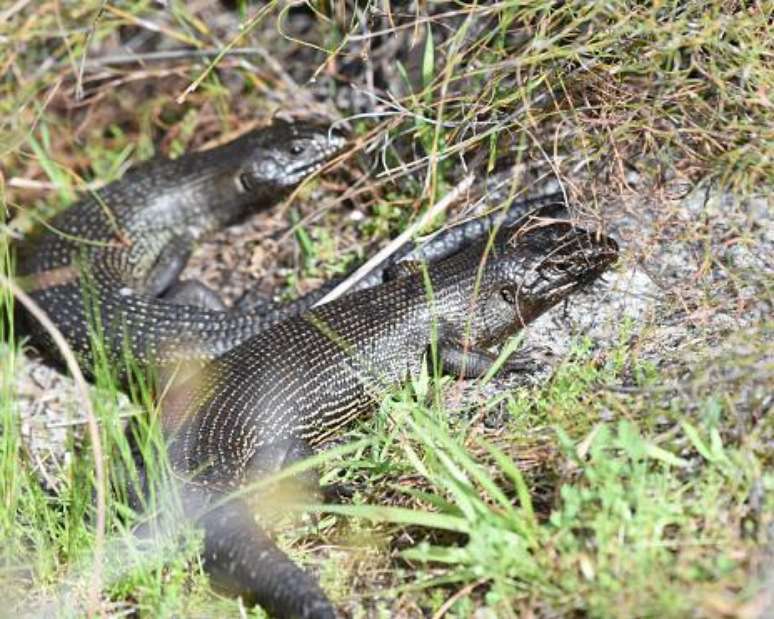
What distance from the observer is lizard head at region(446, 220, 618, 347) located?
18.2 feet

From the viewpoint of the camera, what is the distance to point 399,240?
5.74m

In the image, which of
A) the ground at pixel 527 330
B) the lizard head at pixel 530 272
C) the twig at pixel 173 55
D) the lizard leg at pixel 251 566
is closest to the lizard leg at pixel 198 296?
the ground at pixel 527 330

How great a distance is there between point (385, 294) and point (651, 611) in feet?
8.53

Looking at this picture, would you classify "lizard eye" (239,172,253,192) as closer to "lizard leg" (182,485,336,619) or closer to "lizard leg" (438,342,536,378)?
"lizard leg" (438,342,536,378)

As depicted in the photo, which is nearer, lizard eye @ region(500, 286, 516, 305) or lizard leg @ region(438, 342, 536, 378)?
lizard leg @ region(438, 342, 536, 378)

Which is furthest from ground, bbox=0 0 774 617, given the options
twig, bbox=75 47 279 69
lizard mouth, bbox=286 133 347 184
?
lizard mouth, bbox=286 133 347 184

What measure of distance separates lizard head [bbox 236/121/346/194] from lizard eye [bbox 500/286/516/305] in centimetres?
182

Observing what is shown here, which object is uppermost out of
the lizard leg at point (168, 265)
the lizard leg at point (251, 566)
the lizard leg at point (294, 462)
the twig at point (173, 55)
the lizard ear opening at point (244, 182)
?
the twig at point (173, 55)

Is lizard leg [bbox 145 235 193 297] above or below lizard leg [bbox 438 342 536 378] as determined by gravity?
above

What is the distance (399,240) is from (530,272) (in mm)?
652

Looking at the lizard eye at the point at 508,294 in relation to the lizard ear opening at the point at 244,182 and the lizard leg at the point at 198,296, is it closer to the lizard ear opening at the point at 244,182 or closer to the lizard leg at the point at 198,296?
the lizard leg at the point at 198,296

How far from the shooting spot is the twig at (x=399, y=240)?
5.70 meters

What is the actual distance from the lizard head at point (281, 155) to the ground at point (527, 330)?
5.9 inches

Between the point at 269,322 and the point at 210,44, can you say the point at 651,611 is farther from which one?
the point at 210,44
